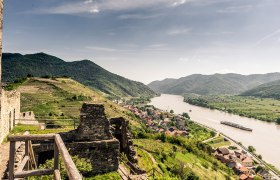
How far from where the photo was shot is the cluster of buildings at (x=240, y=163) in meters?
67.7

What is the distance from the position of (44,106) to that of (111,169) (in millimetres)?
57900

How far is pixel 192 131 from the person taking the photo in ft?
379

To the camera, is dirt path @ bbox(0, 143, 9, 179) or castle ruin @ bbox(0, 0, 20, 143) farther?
castle ruin @ bbox(0, 0, 20, 143)

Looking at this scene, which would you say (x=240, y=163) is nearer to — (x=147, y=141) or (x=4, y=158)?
(x=147, y=141)

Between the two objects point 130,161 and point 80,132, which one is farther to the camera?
point 130,161

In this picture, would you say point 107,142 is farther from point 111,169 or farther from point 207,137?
point 207,137

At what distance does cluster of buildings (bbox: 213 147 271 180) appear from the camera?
67688mm

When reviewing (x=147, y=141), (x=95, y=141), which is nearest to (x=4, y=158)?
(x=95, y=141)

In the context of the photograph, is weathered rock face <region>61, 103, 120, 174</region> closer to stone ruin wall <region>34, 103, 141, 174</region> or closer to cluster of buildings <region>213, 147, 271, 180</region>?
stone ruin wall <region>34, 103, 141, 174</region>

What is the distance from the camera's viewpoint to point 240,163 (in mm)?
76375

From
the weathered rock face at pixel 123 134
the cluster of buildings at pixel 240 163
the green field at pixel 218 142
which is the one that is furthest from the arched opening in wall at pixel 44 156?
the green field at pixel 218 142

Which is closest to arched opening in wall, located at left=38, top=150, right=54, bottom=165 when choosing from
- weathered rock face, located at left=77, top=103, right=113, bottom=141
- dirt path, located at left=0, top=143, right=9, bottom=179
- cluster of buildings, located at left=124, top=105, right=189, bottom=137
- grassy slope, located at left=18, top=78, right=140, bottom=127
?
dirt path, located at left=0, top=143, right=9, bottom=179

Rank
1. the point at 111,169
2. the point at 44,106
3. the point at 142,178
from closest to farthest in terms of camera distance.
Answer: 1. the point at 142,178
2. the point at 111,169
3. the point at 44,106

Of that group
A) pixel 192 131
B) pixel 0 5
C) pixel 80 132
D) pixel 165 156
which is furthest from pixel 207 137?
pixel 0 5
